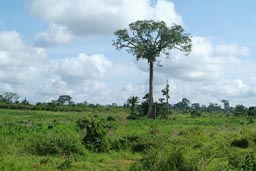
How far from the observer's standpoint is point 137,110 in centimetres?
5997

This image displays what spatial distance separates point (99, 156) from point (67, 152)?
1.45 meters

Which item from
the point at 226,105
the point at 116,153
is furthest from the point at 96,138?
the point at 226,105

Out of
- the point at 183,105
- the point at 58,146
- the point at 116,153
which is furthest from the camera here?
the point at 183,105

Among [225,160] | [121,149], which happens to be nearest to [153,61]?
[121,149]

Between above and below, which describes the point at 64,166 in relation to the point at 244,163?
below

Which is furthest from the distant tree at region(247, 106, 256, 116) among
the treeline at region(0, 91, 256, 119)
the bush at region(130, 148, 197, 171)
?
the bush at region(130, 148, 197, 171)

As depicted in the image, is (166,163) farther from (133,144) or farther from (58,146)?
(133,144)

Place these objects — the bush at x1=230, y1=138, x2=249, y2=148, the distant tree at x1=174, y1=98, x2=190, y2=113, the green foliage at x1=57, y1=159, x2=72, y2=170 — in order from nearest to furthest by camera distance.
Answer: the green foliage at x1=57, y1=159, x2=72, y2=170 → the bush at x1=230, y1=138, x2=249, y2=148 → the distant tree at x1=174, y1=98, x2=190, y2=113

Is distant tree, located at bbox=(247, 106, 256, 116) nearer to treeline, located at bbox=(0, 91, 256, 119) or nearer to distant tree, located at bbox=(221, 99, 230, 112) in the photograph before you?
treeline, located at bbox=(0, 91, 256, 119)

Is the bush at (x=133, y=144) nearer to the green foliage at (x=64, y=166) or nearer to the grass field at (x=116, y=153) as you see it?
the grass field at (x=116, y=153)

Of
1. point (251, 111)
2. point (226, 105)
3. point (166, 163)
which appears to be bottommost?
point (166, 163)

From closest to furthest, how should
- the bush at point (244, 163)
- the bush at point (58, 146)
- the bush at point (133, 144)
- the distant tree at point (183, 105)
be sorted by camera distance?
the bush at point (244, 163) < the bush at point (58, 146) < the bush at point (133, 144) < the distant tree at point (183, 105)

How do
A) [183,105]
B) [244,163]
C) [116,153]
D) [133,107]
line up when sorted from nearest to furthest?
[244,163]
[116,153]
[133,107]
[183,105]

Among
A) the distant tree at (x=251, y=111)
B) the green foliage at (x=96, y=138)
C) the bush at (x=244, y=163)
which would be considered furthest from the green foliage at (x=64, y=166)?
the distant tree at (x=251, y=111)
